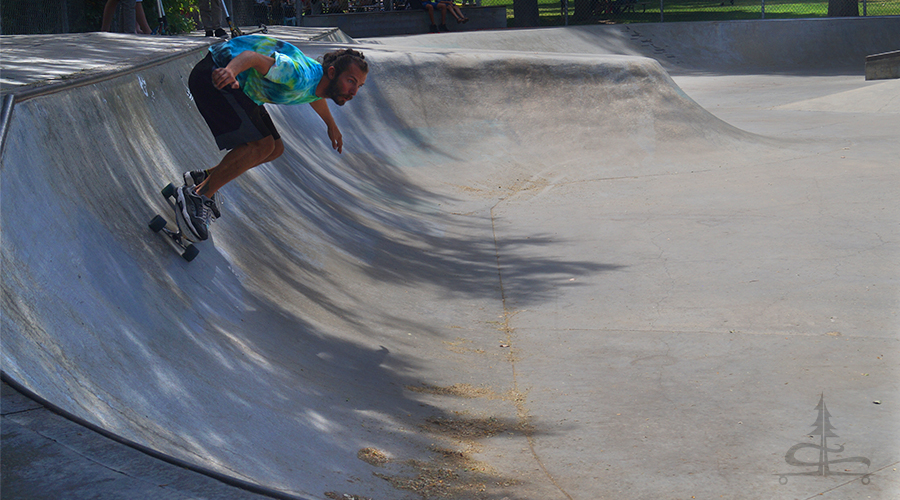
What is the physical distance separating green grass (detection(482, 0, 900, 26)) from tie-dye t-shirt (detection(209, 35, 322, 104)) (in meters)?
22.8

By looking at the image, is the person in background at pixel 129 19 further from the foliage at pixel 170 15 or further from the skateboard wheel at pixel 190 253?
the skateboard wheel at pixel 190 253

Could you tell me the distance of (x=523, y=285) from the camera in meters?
6.22

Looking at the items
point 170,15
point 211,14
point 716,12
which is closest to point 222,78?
point 211,14

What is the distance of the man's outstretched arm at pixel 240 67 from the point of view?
3729 mm

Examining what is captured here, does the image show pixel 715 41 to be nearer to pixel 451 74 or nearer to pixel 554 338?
pixel 451 74

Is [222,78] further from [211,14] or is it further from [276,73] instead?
[211,14]

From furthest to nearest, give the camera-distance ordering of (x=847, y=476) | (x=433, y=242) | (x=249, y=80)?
1. (x=433, y=242)
2. (x=249, y=80)
3. (x=847, y=476)

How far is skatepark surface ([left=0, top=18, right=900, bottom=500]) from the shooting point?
2754 mm

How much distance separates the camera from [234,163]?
172 inches

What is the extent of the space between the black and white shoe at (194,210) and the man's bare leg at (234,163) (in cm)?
8

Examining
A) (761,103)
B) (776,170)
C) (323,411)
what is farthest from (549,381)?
(761,103)

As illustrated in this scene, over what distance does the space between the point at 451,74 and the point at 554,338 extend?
7.23m

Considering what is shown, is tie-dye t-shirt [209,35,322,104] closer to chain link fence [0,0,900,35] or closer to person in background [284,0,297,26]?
chain link fence [0,0,900,35]

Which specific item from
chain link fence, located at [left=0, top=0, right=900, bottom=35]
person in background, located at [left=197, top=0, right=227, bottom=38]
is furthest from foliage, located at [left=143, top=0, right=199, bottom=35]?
person in background, located at [left=197, top=0, right=227, bottom=38]
